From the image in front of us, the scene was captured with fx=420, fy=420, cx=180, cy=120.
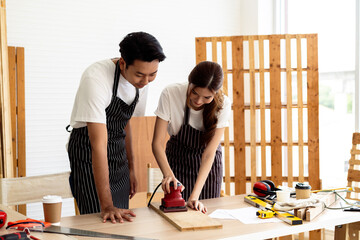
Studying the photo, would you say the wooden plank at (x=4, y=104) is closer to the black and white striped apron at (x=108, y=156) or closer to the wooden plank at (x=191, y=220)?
the black and white striped apron at (x=108, y=156)

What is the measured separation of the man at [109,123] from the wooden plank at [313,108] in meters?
2.33

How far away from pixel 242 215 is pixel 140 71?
945mm

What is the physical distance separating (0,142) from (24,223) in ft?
6.06

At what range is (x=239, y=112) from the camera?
14.6 ft

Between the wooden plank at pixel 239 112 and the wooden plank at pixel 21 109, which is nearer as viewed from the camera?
the wooden plank at pixel 21 109

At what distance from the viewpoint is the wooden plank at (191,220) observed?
2002mm

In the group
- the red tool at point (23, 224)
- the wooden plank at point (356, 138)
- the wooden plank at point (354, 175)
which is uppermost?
the wooden plank at point (356, 138)

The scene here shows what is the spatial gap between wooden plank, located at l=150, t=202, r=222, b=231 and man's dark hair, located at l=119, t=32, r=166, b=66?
81 centimetres

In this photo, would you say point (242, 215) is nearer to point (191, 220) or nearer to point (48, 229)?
point (191, 220)

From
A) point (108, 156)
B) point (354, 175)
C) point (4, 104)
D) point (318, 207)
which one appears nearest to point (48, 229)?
point (108, 156)

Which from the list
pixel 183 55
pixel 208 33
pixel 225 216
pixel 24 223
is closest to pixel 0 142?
pixel 24 223

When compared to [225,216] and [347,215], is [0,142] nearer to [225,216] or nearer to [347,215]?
[225,216]

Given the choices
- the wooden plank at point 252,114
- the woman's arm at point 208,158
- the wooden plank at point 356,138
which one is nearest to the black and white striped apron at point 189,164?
the woman's arm at point 208,158

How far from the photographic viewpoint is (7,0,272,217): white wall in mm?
4805
